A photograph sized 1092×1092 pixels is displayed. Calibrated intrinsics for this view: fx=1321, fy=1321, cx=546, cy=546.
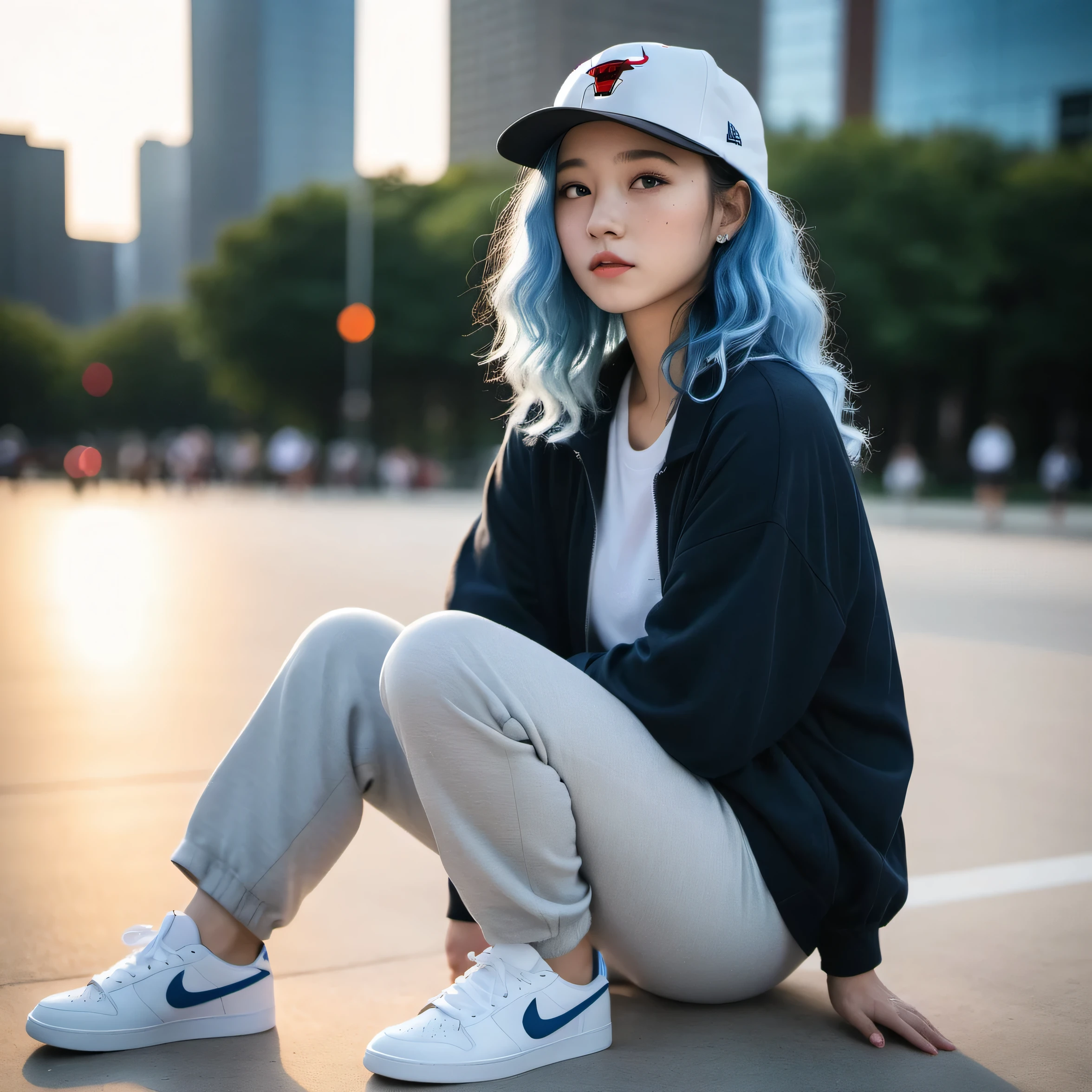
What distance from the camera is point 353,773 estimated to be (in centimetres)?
217

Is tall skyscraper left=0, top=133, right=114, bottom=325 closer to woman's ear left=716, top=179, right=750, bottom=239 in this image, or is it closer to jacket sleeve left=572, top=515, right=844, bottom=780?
woman's ear left=716, top=179, right=750, bottom=239

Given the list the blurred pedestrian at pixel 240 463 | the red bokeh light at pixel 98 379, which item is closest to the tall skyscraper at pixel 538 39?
the red bokeh light at pixel 98 379

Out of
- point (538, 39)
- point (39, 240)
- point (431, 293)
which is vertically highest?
point (538, 39)

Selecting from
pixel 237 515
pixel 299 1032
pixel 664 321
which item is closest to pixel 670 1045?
pixel 299 1032

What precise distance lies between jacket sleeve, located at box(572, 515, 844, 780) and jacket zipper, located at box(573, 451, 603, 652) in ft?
1.14

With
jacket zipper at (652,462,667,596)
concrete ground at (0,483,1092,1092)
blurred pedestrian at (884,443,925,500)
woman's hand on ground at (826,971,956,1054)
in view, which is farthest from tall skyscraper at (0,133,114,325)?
woman's hand on ground at (826,971,956,1054)

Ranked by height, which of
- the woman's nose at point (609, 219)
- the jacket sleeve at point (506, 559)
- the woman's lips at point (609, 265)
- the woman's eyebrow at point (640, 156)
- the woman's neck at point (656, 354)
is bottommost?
the jacket sleeve at point (506, 559)

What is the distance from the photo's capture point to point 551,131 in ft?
7.66

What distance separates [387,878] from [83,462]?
25969 mm

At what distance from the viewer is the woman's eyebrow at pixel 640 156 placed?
2.24 m

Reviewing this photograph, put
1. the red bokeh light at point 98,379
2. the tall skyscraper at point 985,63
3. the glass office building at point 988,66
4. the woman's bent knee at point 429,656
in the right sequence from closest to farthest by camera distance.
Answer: the woman's bent knee at point 429,656 < the glass office building at point 988,66 < the tall skyscraper at point 985,63 < the red bokeh light at point 98,379

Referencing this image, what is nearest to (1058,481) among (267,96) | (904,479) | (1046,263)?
(904,479)

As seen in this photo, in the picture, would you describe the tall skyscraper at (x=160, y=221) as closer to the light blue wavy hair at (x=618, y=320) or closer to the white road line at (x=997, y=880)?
the white road line at (x=997, y=880)

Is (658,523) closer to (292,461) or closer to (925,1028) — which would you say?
(925,1028)
